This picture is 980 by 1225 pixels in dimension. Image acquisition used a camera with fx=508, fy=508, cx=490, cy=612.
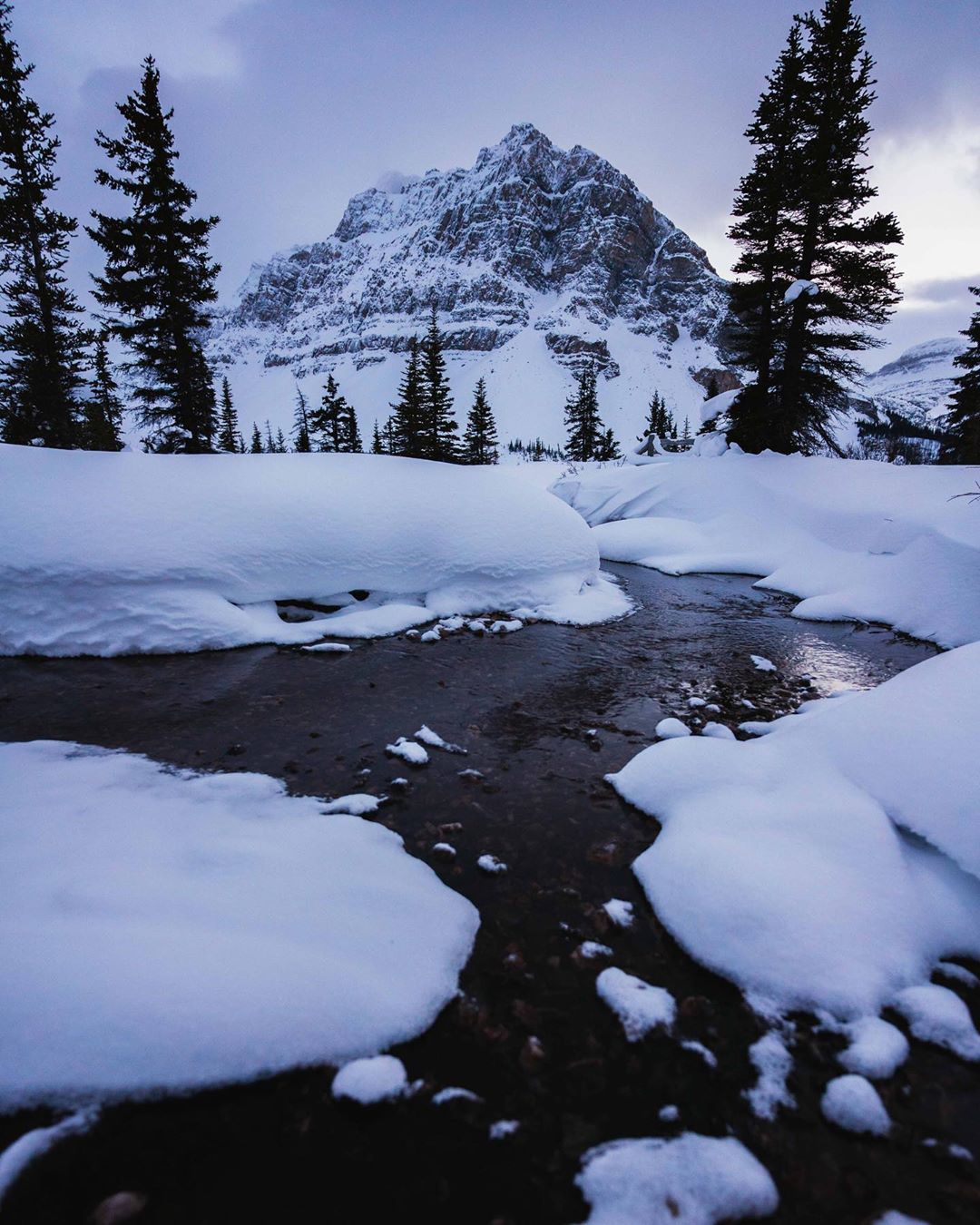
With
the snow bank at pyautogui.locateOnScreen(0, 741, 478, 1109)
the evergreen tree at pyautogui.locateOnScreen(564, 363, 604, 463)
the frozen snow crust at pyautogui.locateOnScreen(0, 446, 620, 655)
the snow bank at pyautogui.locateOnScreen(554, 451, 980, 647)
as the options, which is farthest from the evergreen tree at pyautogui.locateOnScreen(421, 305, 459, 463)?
the evergreen tree at pyautogui.locateOnScreen(564, 363, 604, 463)

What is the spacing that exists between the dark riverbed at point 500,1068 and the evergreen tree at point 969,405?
2442 cm

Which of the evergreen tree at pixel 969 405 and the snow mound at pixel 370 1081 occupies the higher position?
the evergreen tree at pixel 969 405

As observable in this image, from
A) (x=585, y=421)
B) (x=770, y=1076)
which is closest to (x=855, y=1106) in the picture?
(x=770, y=1076)

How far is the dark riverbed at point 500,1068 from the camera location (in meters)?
1.83

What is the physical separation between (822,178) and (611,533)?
13.0m

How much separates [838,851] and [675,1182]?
217cm

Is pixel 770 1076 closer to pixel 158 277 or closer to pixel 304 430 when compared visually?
pixel 158 277

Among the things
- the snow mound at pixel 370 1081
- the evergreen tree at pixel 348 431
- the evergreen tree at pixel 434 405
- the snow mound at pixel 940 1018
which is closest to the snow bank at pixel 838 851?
the snow mound at pixel 940 1018

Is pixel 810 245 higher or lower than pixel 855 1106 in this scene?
Answer: higher

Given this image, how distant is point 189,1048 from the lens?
7.13 ft

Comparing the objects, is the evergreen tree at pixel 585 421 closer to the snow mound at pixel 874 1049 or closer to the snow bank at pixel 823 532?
the snow bank at pixel 823 532

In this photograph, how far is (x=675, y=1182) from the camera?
186cm

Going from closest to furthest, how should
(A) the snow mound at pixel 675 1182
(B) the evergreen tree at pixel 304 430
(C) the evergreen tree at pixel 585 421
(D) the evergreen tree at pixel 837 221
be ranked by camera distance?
(A) the snow mound at pixel 675 1182 < (D) the evergreen tree at pixel 837 221 < (B) the evergreen tree at pixel 304 430 < (C) the evergreen tree at pixel 585 421

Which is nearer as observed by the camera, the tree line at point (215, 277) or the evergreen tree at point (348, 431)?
the tree line at point (215, 277)
